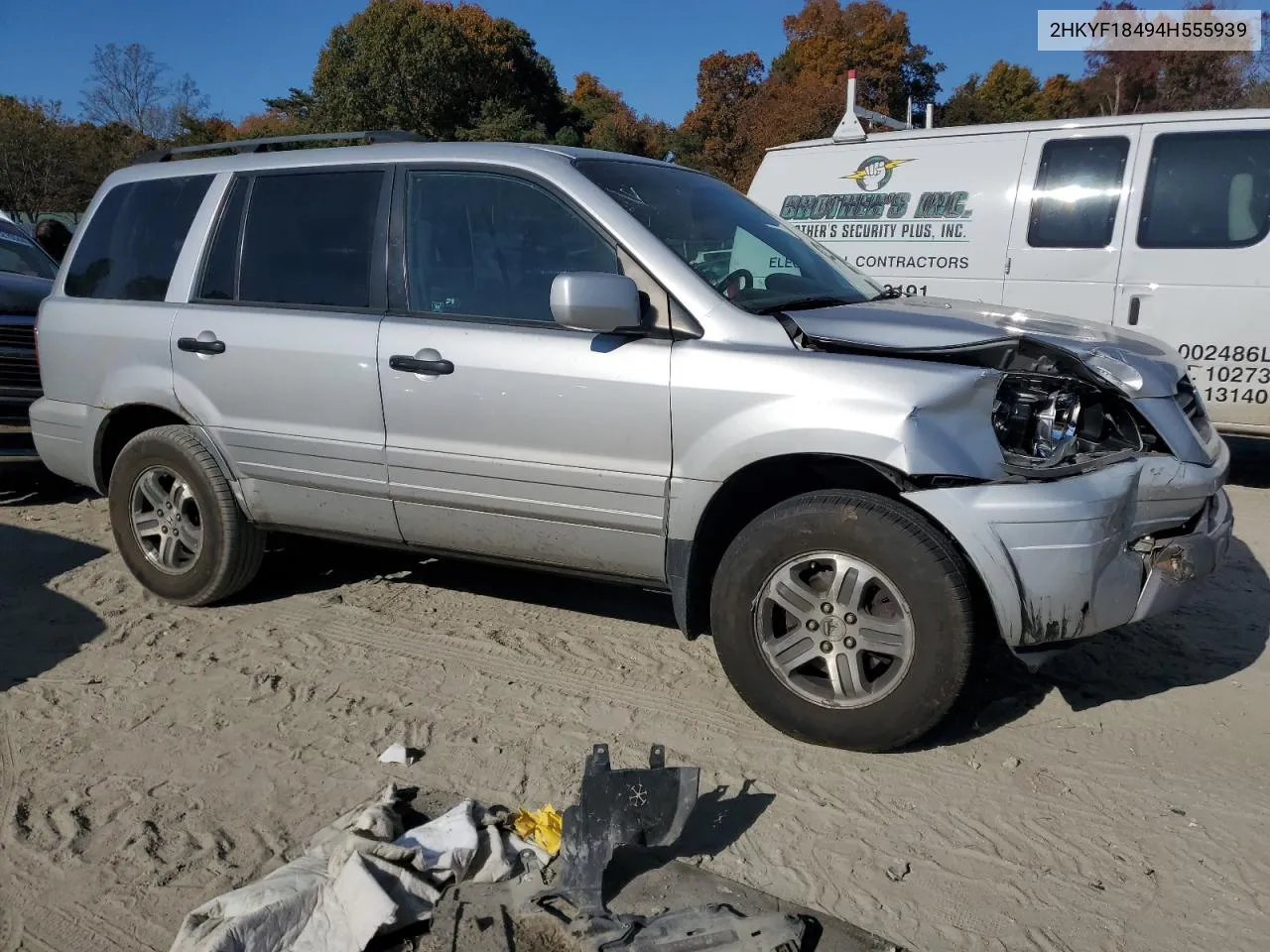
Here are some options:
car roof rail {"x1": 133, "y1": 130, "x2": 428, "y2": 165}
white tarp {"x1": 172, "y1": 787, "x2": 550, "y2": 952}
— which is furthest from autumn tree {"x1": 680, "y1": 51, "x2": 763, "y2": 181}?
white tarp {"x1": 172, "y1": 787, "x2": 550, "y2": 952}

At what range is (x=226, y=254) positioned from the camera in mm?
4434

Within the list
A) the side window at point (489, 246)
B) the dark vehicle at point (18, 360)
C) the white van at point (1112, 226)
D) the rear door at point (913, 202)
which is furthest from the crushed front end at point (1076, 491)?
the dark vehicle at point (18, 360)

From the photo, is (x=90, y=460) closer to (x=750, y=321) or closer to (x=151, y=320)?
(x=151, y=320)

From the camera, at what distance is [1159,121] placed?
6164 mm

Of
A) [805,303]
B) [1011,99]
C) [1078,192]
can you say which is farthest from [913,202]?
[1011,99]

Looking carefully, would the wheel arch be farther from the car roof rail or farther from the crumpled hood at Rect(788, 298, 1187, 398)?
the car roof rail

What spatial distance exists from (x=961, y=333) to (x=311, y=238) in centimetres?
265

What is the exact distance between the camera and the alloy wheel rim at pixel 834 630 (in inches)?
125

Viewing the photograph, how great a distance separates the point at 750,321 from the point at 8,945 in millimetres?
2721

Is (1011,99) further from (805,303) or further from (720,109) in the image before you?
(805,303)

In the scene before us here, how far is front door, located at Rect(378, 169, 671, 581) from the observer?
351cm

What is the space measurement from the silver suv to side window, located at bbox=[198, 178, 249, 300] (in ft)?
0.05

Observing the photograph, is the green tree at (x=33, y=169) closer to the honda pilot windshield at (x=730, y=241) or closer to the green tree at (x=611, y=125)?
the green tree at (x=611, y=125)

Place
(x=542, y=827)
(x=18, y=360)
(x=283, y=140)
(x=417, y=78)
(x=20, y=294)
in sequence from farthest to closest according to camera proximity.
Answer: (x=417, y=78) < (x=20, y=294) < (x=18, y=360) < (x=283, y=140) < (x=542, y=827)
